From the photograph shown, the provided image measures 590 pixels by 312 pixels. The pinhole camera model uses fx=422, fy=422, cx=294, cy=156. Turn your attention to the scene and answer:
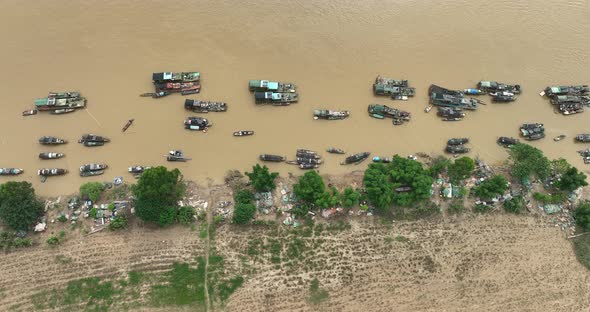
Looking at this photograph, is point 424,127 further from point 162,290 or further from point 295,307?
point 162,290

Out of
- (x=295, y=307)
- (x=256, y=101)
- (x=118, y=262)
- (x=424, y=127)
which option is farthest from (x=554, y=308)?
(x=118, y=262)

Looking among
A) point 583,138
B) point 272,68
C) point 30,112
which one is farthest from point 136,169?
point 583,138

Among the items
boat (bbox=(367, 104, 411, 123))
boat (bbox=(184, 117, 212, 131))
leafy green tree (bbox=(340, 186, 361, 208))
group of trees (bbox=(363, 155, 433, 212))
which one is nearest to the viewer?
group of trees (bbox=(363, 155, 433, 212))

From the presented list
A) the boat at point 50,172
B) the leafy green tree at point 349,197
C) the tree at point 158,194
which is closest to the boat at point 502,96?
the leafy green tree at point 349,197

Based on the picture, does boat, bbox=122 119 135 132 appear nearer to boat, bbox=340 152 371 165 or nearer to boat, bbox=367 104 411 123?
boat, bbox=340 152 371 165

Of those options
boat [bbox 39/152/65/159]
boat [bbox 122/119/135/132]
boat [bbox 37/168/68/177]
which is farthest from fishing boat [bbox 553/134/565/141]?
boat [bbox 39/152/65/159]

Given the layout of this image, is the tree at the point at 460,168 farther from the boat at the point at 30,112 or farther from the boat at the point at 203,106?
the boat at the point at 30,112

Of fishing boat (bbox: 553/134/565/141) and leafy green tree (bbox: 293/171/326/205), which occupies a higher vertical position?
fishing boat (bbox: 553/134/565/141)
